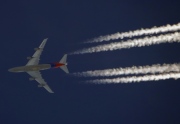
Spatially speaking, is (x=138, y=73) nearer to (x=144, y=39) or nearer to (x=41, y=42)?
(x=144, y=39)

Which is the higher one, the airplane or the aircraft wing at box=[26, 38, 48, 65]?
the aircraft wing at box=[26, 38, 48, 65]

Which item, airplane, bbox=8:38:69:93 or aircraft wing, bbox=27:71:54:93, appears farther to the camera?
aircraft wing, bbox=27:71:54:93

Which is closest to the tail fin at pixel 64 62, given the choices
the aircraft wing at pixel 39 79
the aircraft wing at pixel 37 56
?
the aircraft wing at pixel 37 56

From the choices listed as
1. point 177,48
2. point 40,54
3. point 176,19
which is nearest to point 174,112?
point 177,48

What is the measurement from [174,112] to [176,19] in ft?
94.7

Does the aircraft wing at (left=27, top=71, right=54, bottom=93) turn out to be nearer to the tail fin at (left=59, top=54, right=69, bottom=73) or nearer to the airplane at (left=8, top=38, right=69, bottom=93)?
the airplane at (left=8, top=38, right=69, bottom=93)

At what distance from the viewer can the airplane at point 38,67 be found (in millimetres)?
109312

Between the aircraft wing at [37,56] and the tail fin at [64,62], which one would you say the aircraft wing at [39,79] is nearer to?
the aircraft wing at [37,56]

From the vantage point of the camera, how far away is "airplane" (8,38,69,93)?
109 metres

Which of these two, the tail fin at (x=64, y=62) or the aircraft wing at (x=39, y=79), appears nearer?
the tail fin at (x=64, y=62)

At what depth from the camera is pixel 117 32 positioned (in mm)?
122188

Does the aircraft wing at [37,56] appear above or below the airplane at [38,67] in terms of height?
above

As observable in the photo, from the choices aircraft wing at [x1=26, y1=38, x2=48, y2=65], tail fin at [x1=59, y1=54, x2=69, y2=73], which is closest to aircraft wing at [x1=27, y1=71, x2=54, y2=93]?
aircraft wing at [x1=26, y1=38, x2=48, y2=65]

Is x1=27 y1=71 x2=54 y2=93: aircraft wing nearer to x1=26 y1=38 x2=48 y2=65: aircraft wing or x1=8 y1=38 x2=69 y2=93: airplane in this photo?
x1=8 y1=38 x2=69 y2=93: airplane
